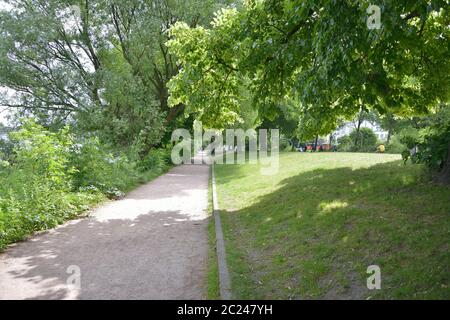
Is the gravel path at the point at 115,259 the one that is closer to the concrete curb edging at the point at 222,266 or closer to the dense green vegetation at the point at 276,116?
the concrete curb edging at the point at 222,266

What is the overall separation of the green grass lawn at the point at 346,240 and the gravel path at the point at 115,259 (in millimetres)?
782

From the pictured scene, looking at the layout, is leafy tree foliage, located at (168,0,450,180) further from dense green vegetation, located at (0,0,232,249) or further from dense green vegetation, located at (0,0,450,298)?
dense green vegetation, located at (0,0,232,249)

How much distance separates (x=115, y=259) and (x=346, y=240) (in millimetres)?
3958

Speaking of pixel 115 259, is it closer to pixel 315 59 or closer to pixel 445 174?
pixel 315 59

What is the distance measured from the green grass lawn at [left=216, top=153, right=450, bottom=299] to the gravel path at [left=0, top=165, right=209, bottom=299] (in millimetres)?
782

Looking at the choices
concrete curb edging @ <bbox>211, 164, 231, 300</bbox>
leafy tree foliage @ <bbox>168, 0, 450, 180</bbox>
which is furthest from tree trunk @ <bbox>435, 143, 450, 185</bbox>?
concrete curb edging @ <bbox>211, 164, 231, 300</bbox>

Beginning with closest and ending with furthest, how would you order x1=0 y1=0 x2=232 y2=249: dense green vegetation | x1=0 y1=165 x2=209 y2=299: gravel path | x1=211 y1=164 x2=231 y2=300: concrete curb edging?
x1=211 y1=164 x2=231 y2=300: concrete curb edging, x1=0 y1=165 x2=209 y2=299: gravel path, x1=0 y1=0 x2=232 y2=249: dense green vegetation

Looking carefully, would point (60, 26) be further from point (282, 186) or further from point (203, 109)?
point (282, 186)

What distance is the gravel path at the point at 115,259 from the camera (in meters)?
5.00

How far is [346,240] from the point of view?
19.5 feet

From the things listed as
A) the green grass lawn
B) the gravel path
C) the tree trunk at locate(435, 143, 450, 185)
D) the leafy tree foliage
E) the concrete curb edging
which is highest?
the leafy tree foliage

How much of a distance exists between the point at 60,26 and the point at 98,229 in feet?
46.1

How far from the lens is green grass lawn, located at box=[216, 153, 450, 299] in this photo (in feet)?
14.8
